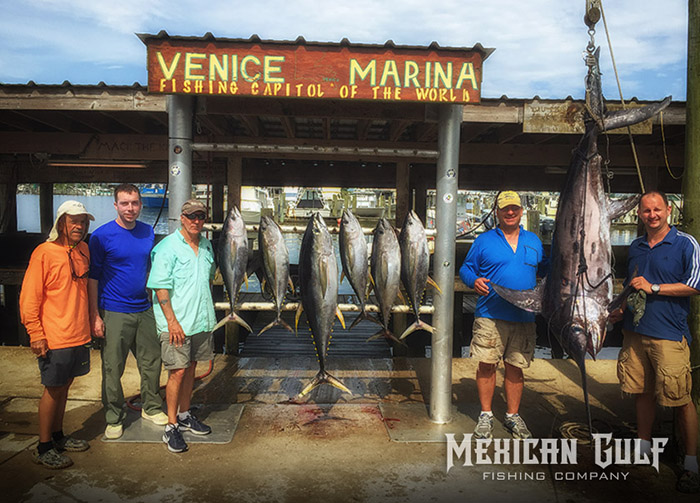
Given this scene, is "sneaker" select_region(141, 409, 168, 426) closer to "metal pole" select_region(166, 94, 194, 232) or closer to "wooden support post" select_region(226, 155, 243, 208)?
"metal pole" select_region(166, 94, 194, 232)

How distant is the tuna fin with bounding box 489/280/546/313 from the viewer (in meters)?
3.52

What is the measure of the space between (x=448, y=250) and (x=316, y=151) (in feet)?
4.50

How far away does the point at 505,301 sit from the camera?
3857 millimetres

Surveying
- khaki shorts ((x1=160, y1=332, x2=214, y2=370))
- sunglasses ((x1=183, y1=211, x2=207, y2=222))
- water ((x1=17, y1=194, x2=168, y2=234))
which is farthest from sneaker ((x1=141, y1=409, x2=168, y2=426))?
water ((x1=17, y1=194, x2=168, y2=234))

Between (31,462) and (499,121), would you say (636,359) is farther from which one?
(31,462)

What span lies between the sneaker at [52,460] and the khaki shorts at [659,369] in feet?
12.9

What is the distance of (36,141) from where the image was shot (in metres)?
7.12

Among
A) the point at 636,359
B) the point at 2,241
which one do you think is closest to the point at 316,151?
the point at 636,359

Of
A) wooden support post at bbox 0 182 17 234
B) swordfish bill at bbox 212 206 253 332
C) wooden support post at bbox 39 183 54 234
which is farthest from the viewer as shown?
wooden support post at bbox 39 183 54 234

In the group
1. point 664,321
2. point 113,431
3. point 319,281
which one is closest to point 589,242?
point 664,321

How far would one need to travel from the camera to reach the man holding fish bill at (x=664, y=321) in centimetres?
324

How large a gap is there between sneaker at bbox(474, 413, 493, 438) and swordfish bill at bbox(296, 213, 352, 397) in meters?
1.13

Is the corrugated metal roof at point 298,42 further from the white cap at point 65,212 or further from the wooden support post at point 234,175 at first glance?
the wooden support post at point 234,175

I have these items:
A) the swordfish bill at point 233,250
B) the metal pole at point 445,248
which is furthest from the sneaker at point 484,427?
the swordfish bill at point 233,250
